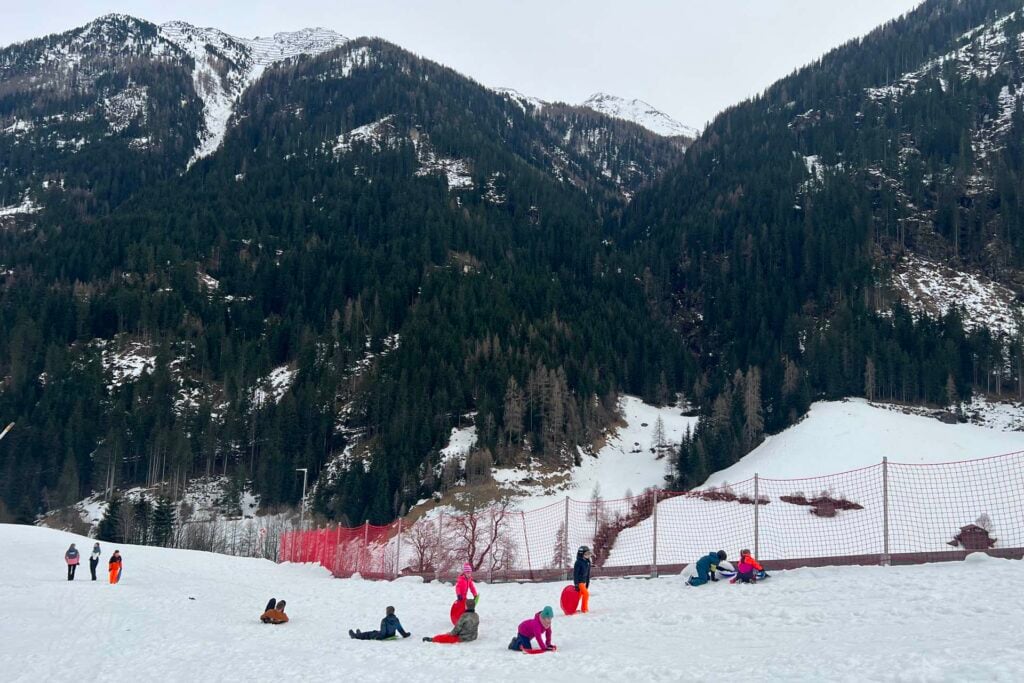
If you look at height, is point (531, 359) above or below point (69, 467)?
above

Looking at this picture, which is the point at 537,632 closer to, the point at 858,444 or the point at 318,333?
the point at 858,444

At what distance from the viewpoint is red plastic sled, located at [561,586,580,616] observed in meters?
16.3

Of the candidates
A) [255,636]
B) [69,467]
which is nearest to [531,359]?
[69,467]

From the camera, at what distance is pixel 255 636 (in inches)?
635

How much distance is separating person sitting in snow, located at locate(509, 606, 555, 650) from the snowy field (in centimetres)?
27

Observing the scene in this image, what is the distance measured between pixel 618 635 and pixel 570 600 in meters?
3.39

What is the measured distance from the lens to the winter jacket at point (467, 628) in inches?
564

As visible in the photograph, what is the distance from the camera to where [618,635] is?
13062mm

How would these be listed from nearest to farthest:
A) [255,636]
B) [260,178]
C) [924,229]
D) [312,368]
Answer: [255,636] < [312,368] < [924,229] < [260,178]

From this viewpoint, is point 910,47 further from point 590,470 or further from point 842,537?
point 842,537

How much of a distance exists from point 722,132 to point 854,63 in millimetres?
37696

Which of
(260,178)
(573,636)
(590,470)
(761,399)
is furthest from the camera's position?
(260,178)

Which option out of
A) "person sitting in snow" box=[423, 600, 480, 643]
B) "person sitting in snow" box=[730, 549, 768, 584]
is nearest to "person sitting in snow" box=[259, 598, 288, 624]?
"person sitting in snow" box=[423, 600, 480, 643]

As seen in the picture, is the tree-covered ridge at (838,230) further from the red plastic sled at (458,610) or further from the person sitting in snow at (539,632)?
the person sitting in snow at (539,632)
